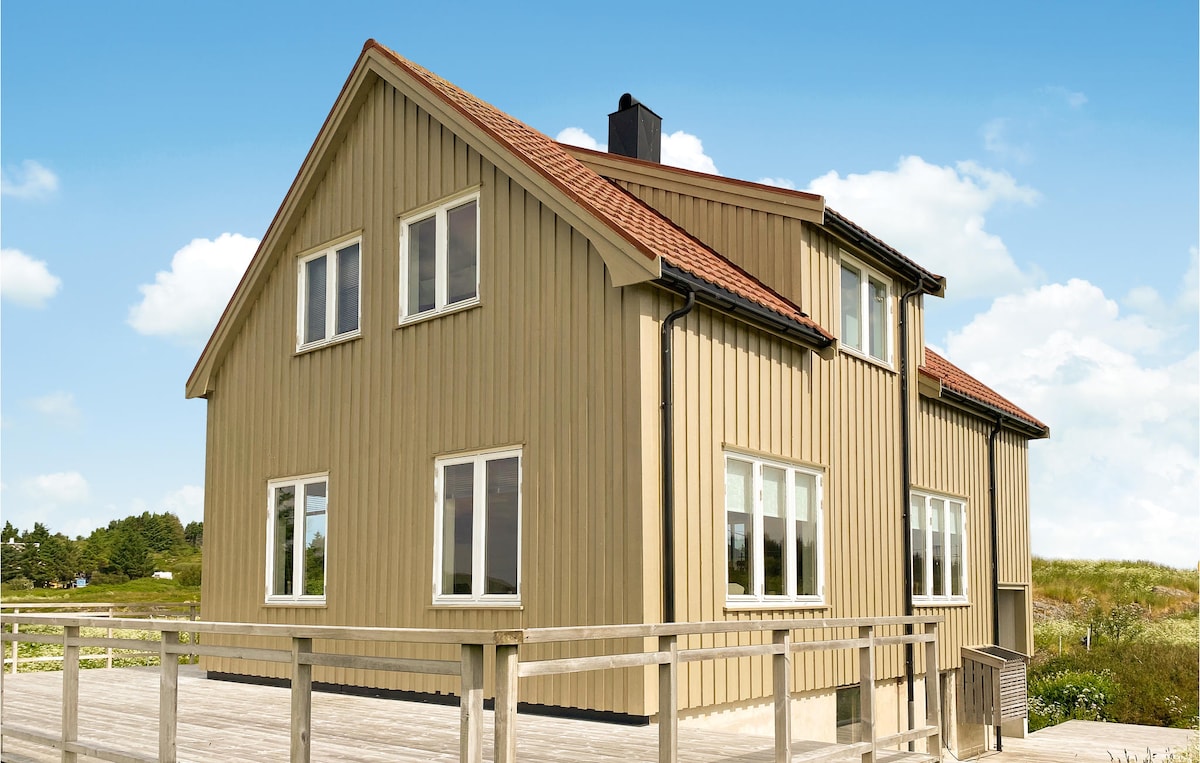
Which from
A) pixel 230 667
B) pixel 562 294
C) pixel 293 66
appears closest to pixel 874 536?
pixel 562 294

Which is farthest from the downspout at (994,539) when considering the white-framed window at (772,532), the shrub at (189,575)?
the shrub at (189,575)

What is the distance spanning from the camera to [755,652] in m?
8.59

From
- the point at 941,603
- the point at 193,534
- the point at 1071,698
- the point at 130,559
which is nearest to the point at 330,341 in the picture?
the point at 941,603

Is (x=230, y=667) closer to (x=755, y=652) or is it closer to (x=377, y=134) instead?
(x=377, y=134)

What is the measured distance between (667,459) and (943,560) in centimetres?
783

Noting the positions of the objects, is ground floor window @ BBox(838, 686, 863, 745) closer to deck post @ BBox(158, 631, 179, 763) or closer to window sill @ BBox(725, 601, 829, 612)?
window sill @ BBox(725, 601, 829, 612)

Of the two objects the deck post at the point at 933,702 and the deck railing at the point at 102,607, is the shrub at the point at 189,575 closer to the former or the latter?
the deck railing at the point at 102,607

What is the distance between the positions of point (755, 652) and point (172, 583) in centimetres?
5863

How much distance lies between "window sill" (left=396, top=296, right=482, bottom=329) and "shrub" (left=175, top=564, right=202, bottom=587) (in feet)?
146

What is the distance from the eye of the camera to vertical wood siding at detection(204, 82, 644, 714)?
11.3m

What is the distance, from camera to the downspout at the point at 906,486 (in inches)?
615

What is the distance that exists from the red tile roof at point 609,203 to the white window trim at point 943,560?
182 inches

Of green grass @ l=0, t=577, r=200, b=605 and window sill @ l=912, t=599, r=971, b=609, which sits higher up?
window sill @ l=912, t=599, r=971, b=609

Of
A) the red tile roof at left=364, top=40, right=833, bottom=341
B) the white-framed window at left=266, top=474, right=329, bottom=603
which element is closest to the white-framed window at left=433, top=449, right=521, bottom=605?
the white-framed window at left=266, top=474, right=329, bottom=603
